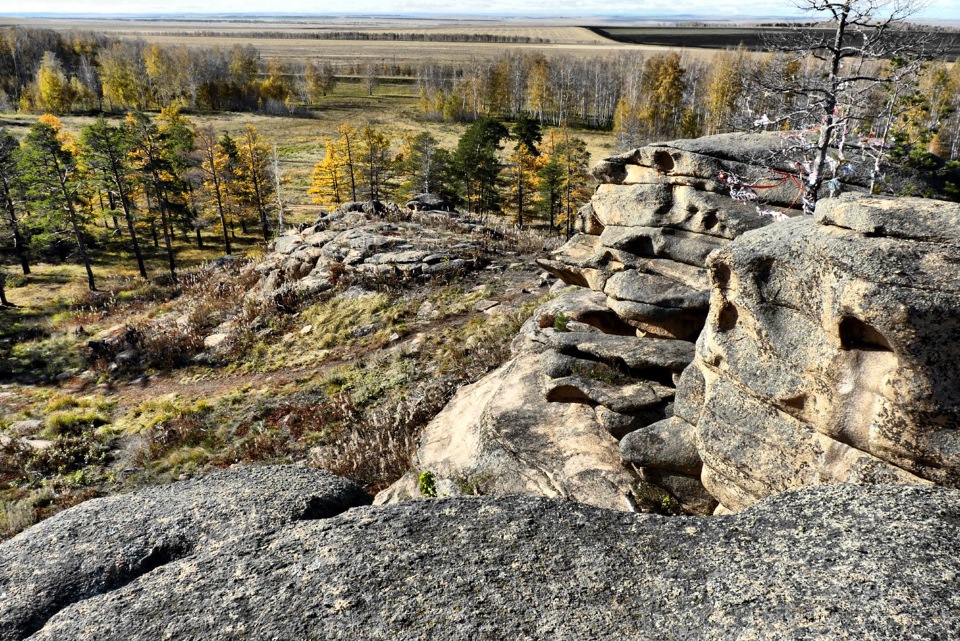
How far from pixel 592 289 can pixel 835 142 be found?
837 cm

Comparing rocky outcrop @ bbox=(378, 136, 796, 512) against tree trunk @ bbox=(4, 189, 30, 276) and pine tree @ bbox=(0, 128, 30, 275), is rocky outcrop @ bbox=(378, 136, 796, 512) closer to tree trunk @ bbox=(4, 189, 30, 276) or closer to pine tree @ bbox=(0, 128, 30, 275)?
pine tree @ bbox=(0, 128, 30, 275)

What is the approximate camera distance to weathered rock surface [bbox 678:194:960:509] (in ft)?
19.7

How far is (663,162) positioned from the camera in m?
15.8

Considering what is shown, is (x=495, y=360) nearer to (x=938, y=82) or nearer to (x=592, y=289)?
(x=592, y=289)

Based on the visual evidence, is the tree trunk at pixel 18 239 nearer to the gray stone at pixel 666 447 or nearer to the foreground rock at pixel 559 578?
the foreground rock at pixel 559 578

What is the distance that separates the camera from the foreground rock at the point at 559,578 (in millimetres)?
4711

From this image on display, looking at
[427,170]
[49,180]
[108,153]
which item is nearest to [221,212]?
[108,153]

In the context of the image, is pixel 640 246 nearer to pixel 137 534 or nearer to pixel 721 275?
pixel 721 275

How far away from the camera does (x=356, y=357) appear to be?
907 inches

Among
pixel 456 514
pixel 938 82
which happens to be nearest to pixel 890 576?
pixel 456 514

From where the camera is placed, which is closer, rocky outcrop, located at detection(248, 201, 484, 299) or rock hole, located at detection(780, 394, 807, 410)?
rock hole, located at detection(780, 394, 807, 410)

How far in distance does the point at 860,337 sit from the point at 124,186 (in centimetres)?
5787

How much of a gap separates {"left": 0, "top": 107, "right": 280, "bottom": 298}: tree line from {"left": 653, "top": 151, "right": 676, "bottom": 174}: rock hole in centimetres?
4660

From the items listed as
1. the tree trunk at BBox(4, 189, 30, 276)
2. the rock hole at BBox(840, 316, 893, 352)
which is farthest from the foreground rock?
the tree trunk at BBox(4, 189, 30, 276)
